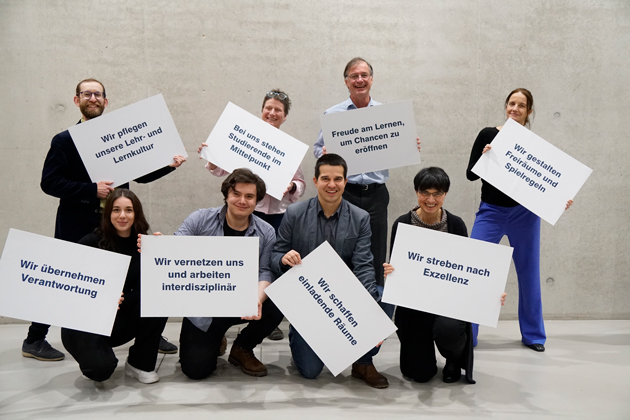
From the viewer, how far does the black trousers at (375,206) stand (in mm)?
3496

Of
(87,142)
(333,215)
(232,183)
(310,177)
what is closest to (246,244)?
(232,183)

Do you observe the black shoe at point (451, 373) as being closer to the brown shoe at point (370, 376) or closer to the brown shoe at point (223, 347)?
the brown shoe at point (370, 376)

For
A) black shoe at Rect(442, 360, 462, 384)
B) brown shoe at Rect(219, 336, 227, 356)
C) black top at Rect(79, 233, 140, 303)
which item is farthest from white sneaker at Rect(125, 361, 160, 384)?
black shoe at Rect(442, 360, 462, 384)

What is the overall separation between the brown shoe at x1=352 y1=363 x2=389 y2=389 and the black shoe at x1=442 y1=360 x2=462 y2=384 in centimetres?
34

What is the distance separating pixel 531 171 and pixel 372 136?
1024mm

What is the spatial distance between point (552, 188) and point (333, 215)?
1.41 m

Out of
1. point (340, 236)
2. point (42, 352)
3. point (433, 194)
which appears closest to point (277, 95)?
point (340, 236)

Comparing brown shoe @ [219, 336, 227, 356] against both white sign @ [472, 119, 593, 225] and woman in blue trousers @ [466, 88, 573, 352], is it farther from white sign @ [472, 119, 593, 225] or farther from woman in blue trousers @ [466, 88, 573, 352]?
white sign @ [472, 119, 593, 225]

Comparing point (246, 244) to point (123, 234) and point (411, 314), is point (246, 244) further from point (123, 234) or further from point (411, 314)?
point (411, 314)

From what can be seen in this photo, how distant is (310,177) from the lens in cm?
414

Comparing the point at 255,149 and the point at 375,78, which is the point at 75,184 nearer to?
the point at 255,149

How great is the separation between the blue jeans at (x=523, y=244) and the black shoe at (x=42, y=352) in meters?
2.74

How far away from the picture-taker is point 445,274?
2.63m

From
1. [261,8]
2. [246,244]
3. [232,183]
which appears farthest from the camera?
[261,8]
